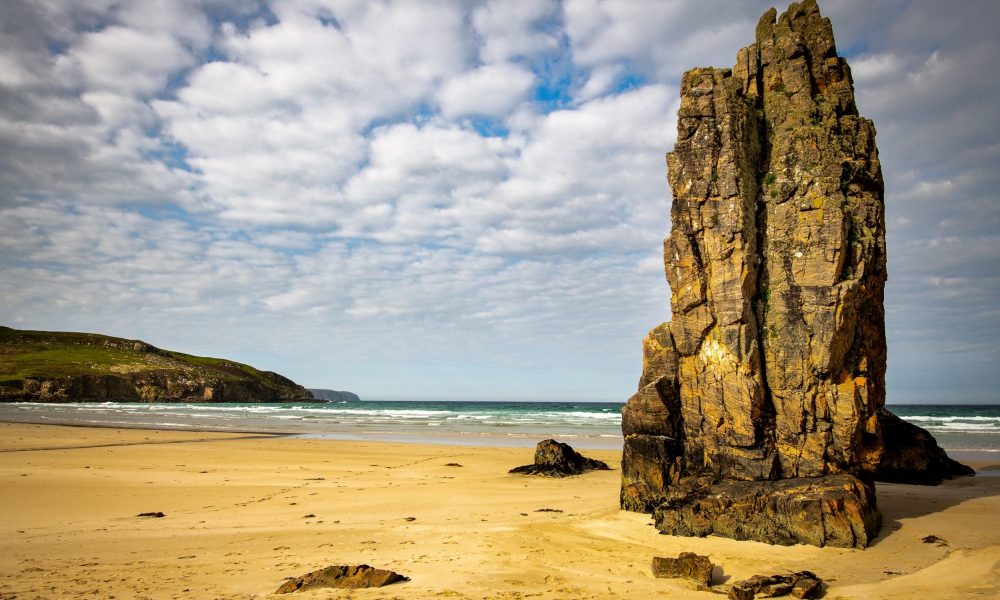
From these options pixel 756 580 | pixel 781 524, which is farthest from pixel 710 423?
pixel 756 580

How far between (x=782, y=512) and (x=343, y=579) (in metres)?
6.74

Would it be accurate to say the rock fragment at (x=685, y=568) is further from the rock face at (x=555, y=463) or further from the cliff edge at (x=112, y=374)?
the cliff edge at (x=112, y=374)

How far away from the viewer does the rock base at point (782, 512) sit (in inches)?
332

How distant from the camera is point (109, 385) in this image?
8231 centimetres

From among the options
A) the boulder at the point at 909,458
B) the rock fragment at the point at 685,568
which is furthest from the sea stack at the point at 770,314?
the boulder at the point at 909,458

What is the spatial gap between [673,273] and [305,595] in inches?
327

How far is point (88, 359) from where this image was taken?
89188mm

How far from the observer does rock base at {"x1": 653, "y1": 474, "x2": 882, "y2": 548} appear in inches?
332

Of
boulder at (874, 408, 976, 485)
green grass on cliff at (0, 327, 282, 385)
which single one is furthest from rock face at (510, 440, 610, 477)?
green grass on cliff at (0, 327, 282, 385)

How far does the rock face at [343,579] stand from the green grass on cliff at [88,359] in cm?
9113

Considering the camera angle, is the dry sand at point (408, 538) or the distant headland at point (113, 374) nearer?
the dry sand at point (408, 538)

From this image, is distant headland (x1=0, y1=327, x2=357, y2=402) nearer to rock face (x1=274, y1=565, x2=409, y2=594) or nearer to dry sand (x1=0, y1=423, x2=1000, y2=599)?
dry sand (x1=0, y1=423, x2=1000, y2=599)

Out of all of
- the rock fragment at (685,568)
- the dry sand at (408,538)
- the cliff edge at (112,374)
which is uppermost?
the cliff edge at (112,374)

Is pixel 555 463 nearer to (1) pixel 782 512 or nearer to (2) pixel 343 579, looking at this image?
(1) pixel 782 512
